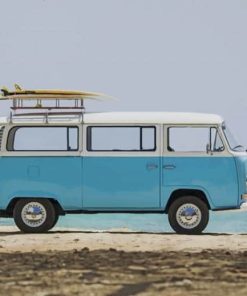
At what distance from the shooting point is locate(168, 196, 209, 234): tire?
49.9 ft

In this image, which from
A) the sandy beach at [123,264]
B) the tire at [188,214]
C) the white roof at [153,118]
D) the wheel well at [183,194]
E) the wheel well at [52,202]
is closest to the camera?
the sandy beach at [123,264]

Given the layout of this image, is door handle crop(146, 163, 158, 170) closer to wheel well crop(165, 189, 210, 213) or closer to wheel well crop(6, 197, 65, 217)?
wheel well crop(165, 189, 210, 213)

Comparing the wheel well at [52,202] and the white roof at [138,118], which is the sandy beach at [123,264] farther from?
the white roof at [138,118]

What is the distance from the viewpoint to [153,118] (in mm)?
15359

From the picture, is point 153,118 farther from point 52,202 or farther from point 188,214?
point 52,202

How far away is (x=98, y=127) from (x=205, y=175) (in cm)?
221

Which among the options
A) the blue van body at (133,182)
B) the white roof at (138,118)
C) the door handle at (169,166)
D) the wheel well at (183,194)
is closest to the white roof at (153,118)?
the white roof at (138,118)

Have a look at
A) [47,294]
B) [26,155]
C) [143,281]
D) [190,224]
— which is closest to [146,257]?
[143,281]

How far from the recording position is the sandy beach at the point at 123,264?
8.32 metres

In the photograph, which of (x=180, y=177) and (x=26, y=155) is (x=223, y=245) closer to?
(x=180, y=177)

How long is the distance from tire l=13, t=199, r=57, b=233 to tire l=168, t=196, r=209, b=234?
2.29 meters

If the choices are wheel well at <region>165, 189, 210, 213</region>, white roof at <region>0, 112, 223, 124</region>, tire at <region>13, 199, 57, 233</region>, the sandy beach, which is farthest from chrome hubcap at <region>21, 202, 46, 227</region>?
wheel well at <region>165, 189, 210, 213</region>

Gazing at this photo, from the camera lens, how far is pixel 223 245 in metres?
13.3

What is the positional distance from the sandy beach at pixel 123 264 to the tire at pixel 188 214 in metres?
0.50
